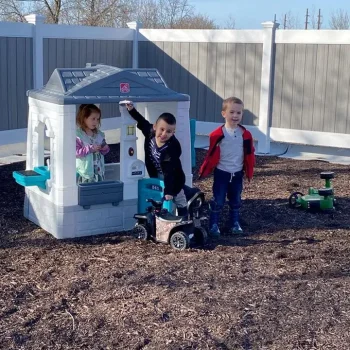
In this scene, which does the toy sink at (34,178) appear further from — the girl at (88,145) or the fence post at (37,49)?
the fence post at (37,49)

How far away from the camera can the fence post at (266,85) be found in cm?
1184

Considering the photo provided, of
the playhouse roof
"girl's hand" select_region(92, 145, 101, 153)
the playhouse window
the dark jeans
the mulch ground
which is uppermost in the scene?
the playhouse roof

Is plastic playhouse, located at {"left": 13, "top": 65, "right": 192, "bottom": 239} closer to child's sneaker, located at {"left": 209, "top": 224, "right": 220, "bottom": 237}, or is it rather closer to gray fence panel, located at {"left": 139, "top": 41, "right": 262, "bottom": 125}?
child's sneaker, located at {"left": 209, "top": 224, "right": 220, "bottom": 237}

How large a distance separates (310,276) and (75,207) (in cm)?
230

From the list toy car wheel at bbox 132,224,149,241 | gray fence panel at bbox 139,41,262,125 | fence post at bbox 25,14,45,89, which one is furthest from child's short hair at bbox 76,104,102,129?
gray fence panel at bbox 139,41,262,125

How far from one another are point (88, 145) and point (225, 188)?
139cm

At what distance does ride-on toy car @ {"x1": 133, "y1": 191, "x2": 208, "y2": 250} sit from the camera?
19.1 ft

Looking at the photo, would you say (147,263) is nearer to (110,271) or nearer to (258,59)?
(110,271)

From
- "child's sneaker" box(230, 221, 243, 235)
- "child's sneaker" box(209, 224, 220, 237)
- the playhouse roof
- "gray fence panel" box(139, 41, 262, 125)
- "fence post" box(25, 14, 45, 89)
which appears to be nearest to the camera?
the playhouse roof

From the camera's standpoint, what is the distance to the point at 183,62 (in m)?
12.9

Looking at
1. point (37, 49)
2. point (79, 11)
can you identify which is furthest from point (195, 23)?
point (37, 49)

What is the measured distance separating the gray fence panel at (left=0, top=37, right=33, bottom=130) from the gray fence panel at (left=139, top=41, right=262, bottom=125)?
301 centimetres

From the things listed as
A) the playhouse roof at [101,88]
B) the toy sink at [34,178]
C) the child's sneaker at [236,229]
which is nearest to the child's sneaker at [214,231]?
the child's sneaker at [236,229]

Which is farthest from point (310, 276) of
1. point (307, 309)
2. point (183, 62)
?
point (183, 62)
